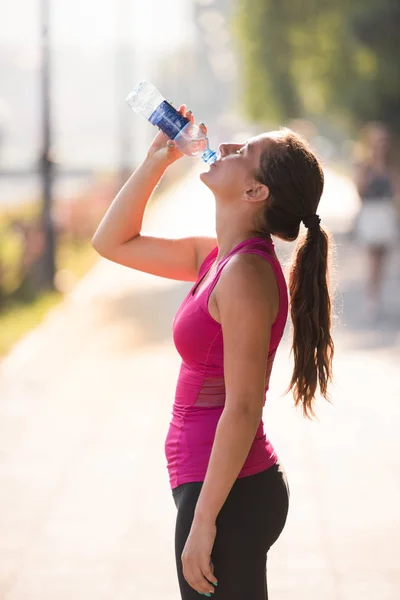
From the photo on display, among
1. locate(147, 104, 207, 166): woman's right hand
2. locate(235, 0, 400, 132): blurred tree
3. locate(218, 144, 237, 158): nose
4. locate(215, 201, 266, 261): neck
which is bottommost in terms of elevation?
locate(235, 0, 400, 132): blurred tree

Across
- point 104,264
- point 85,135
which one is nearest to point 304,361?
point 104,264

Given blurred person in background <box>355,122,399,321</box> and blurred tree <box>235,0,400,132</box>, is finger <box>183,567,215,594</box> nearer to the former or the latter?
blurred person in background <box>355,122,399,321</box>

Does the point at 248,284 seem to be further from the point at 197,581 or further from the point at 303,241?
the point at 197,581

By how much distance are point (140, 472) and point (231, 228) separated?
3.72 metres

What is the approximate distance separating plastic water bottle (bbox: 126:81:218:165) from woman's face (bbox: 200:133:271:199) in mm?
213

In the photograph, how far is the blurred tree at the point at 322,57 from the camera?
2006cm

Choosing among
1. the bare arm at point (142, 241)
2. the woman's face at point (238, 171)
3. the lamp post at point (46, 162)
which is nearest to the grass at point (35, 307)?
the lamp post at point (46, 162)

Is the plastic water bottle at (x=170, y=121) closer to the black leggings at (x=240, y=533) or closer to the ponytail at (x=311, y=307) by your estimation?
the ponytail at (x=311, y=307)

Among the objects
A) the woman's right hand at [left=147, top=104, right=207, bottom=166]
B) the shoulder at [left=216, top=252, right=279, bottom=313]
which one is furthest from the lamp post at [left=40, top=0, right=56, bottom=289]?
the shoulder at [left=216, top=252, right=279, bottom=313]

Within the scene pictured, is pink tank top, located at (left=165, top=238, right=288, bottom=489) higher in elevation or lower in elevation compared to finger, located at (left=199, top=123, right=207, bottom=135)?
lower

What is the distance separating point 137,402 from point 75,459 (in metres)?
1.55

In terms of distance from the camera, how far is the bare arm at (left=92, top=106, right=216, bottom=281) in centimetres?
326

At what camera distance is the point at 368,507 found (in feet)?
18.5

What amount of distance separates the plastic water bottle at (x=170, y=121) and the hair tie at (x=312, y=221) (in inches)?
13.1
